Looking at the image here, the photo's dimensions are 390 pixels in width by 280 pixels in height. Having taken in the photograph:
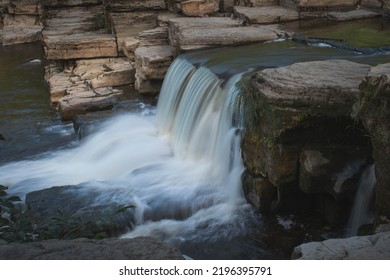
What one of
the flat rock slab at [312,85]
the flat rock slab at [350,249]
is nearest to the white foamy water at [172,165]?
the flat rock slab at [312,85]

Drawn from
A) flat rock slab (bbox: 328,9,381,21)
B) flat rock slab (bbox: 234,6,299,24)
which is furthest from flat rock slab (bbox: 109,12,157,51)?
flat rock slab (bbox: 328,9,381,21)

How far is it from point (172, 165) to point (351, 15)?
5.11m

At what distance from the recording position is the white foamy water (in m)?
4.81

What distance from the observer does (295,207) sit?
4664 millimetres

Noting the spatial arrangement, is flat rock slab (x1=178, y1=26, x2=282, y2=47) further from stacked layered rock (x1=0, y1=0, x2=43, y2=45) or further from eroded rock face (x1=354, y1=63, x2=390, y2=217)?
stacked layered rock (x1=0, y1=0, x2=43, y2=45)

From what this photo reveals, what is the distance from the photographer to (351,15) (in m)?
8.95

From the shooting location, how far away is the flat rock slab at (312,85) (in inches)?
159

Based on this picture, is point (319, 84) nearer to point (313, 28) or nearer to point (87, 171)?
point (87, 171)

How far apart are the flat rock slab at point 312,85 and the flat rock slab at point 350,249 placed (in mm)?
1576

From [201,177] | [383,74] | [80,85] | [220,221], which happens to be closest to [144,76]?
[80,85]

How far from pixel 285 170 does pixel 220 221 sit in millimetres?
831

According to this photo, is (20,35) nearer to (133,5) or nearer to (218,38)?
(133,5)

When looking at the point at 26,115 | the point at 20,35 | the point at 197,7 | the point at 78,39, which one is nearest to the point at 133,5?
the point at 78,39

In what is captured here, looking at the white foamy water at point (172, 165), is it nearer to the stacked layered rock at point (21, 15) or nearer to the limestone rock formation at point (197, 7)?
the limestone rock formation at point (197, 7)
